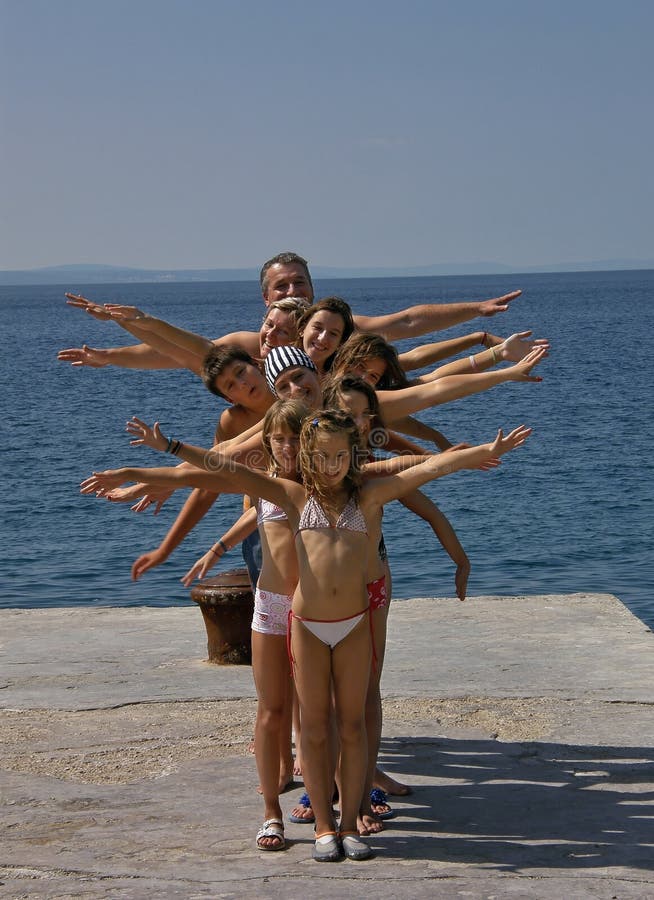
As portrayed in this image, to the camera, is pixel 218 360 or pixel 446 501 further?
pixel 446 501

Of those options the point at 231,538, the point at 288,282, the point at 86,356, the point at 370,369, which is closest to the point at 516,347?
the point at 370,369

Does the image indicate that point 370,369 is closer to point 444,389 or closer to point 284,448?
point 444,389

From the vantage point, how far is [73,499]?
21594mm

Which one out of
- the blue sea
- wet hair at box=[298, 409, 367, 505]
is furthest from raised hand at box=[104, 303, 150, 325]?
the blue sea

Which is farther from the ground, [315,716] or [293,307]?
[293,307]

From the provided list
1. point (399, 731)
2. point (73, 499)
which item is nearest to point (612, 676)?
point (399, 731)

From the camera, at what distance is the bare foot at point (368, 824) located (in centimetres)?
451

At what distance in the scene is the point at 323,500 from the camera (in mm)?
4320

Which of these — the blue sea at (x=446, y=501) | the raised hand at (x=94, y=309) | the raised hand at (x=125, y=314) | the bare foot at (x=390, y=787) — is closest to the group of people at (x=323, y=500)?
the bare foot at (x=390, y=787)

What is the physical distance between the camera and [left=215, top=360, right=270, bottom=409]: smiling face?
4883mm

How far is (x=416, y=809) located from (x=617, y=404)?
105 feet

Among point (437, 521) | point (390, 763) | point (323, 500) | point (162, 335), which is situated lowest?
point (390, 763)

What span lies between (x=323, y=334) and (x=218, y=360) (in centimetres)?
42

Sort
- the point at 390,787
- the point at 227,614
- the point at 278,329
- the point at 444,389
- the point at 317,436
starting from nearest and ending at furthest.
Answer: the point at 317,436
the point at 444,389
the point at 390,787
the point at 278,329
the point at 227,614
